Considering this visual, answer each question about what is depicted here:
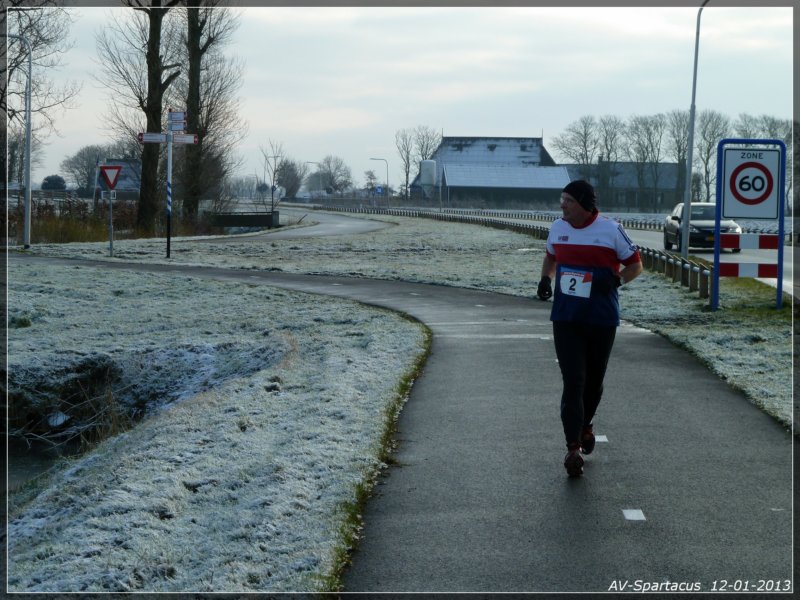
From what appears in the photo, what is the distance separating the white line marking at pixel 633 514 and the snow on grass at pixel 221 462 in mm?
1500

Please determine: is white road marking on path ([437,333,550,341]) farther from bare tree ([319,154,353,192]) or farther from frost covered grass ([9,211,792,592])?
bare tree ([319,154,353,192])

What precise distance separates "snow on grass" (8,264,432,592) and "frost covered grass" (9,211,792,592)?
0.05ft

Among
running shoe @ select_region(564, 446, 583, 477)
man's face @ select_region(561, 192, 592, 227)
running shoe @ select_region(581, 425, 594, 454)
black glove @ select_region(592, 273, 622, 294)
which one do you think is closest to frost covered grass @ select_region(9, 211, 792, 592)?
running shoe @ select_region(564, 446, 583, 477)

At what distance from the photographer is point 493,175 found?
392 ft

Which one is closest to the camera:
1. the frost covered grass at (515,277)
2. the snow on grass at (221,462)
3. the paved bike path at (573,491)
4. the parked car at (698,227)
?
the paved bike path at (573,491)

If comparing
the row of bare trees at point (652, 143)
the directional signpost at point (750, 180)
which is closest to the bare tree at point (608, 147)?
the row of bare trees at point (652, 143)

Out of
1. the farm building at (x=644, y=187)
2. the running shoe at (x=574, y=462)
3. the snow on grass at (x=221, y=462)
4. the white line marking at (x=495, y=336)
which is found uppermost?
the farm building at (x=644, y=187)

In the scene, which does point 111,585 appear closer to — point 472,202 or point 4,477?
point 4,477

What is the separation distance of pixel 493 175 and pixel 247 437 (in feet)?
374

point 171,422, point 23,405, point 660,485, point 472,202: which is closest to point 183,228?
point 23,405

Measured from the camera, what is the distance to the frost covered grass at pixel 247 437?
4.70m

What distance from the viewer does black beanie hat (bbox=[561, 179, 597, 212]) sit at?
6156 millimetres

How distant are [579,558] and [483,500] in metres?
1.05

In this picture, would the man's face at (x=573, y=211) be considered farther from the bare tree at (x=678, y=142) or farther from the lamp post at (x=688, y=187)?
the bare tree at (x=678, y=142)
